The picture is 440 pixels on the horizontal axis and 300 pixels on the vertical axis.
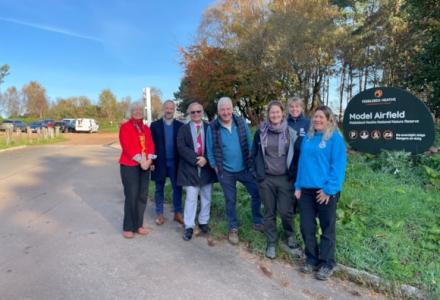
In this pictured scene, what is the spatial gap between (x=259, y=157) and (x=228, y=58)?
1797cm

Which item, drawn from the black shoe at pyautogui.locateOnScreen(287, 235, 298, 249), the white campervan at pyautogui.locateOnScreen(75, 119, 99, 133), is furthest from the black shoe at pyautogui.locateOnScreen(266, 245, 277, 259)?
the white campervan at pyautogui.locateOnScreen(75, 119, 99, 133)

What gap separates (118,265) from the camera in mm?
3826

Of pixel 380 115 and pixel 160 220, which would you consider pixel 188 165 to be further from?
pixel 380 115

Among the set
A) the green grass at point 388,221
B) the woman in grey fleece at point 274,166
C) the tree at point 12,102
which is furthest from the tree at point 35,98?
the woman in grey fleece at point 274,166

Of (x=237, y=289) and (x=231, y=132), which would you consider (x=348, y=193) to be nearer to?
(x=231, y=132)

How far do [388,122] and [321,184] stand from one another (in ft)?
12.8

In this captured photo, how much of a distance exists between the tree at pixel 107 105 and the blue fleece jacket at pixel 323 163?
56482 mm

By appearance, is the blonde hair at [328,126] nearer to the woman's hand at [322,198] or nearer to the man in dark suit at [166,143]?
the woman's hand at [322,198]

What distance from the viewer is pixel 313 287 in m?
3.40

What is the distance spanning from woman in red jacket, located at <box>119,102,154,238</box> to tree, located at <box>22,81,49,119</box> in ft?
200

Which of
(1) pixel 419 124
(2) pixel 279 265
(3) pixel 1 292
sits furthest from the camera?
(1) pixel 419 124

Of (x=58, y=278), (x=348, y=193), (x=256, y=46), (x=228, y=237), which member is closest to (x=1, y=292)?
(x=58, y=278)

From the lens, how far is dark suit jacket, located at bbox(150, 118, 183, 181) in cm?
507

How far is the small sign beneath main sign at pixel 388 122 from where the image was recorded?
6.18 meters
